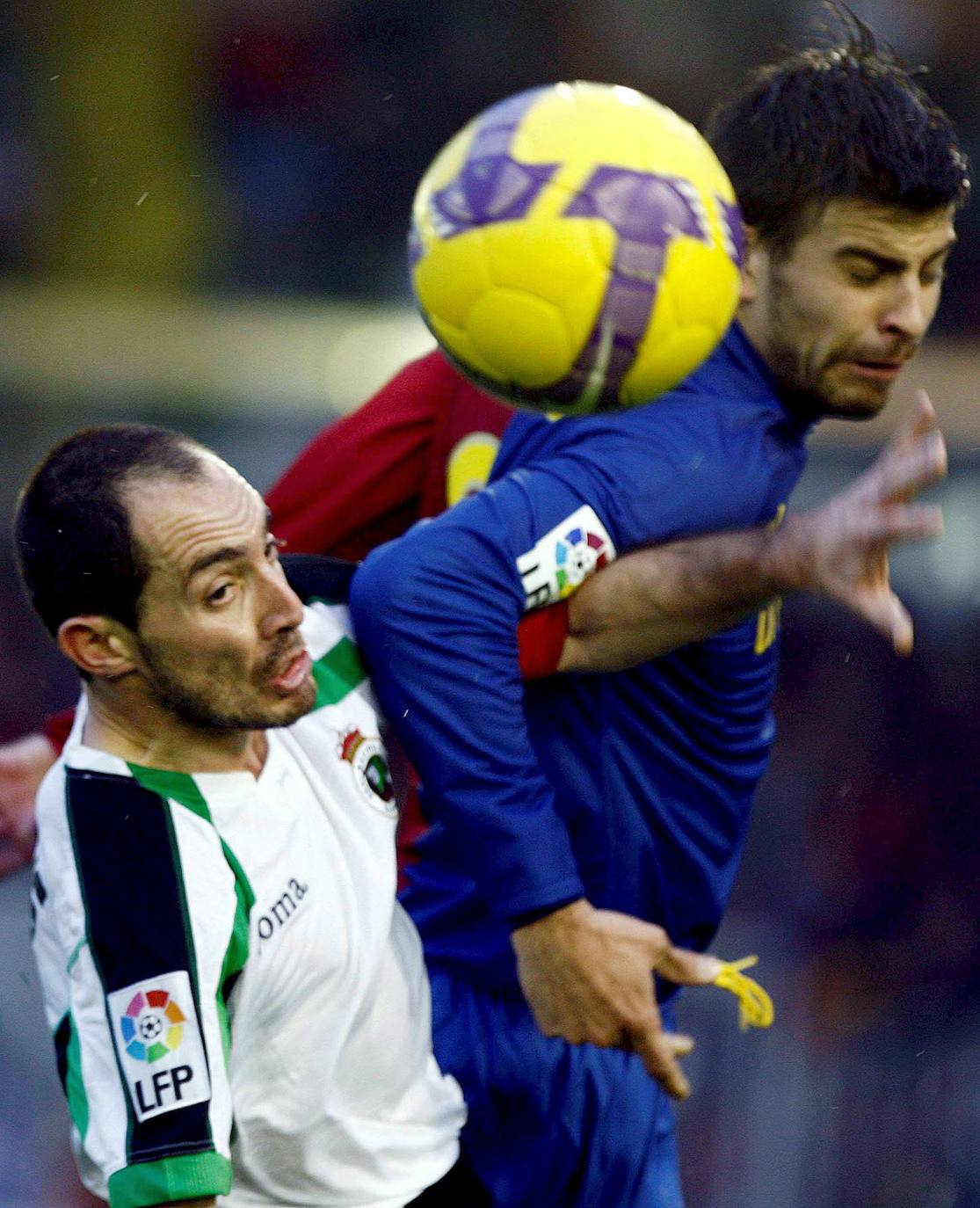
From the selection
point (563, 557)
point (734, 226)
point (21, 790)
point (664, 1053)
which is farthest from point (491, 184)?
point (21, 790)

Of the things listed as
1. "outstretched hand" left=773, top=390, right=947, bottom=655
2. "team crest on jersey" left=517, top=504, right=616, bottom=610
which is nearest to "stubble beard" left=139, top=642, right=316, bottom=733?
"team crest on jersey" left=517, top=504, right=616, bottom=610

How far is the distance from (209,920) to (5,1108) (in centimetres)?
299

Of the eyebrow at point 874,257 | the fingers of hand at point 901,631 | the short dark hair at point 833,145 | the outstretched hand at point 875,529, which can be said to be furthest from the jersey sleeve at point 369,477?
the fingers of hand at point 901,631

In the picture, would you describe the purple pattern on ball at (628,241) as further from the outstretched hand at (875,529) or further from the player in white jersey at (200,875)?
the player in white jersey at (200,875)

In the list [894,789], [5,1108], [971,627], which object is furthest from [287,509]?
[971,627]

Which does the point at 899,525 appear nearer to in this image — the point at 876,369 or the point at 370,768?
the point at 876,369

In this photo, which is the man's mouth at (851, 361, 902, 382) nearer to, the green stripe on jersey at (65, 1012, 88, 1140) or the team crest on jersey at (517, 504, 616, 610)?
the team crest on jersey at (517, 504, 616, 610)

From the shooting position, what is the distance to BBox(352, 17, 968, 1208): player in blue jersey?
223 centimetres

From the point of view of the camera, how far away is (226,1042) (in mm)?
2006

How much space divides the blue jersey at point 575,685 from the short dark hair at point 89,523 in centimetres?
Result: 32

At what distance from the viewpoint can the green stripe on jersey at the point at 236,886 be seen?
6.61 feet

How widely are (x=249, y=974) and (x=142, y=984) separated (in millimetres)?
155

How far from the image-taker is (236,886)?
2.07m

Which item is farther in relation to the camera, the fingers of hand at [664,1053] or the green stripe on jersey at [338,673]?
the green stripe on jersey at [338,673]
